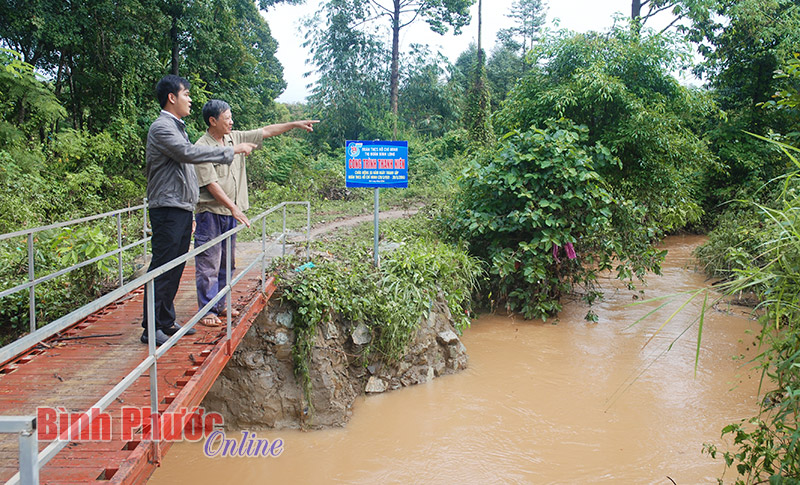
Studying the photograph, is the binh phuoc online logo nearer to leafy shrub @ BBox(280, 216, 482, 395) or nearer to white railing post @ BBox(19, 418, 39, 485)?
white railing post @ BBox(19, 418, 39, 485)

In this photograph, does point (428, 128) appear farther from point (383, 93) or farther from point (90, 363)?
point (90, 363)

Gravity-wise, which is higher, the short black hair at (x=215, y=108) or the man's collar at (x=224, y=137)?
the short black hair at (x=215, y=108)

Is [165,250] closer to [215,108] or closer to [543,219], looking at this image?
[215,108]

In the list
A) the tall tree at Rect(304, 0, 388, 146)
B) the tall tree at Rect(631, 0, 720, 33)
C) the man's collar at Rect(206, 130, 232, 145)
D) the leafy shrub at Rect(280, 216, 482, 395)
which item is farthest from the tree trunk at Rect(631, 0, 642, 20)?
the man's collar at Rect(206, 130, 232, 145)

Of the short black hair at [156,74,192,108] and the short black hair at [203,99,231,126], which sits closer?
the short black hair at [156,74,192,108]

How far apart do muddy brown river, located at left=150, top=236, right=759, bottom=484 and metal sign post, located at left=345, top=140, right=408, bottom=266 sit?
272 centimetres

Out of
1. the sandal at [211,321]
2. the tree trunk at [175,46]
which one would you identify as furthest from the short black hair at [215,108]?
the tree trunk at [175,46]

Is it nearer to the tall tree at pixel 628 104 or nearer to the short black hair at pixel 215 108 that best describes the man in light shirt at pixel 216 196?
the short black hair at pixel 215 108

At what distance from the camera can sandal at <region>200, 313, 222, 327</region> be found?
4.73 meters

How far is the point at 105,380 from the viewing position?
12.2 ft

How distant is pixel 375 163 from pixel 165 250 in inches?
151

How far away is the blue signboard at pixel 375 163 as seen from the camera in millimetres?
7367

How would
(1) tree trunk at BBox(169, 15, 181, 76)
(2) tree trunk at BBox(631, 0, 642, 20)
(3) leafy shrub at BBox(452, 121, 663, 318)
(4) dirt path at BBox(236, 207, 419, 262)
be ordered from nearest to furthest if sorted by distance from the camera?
(4) dirt path at BBox(236, 207, 419, 262), (3) leafy shrub at BBox(452, 121, 663, 318), (1) tree trunk at BBox(169, 15, 181, 76), (2) tree trunk at BBox(631, 0, 642, 20)

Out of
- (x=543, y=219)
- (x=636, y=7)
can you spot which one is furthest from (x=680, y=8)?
(x=543, y=219)
